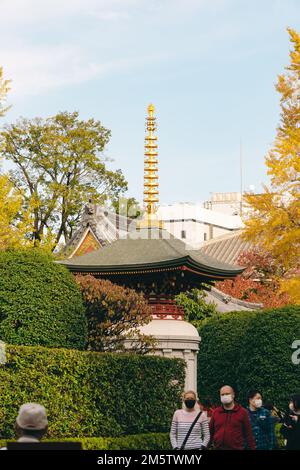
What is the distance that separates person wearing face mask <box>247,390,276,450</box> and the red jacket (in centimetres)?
155

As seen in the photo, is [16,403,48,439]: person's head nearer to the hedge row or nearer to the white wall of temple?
the hedge row

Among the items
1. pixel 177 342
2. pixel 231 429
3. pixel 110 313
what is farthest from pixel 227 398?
pixel 177 342

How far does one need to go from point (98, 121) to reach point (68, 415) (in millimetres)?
32638

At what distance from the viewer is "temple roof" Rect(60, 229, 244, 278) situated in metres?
30.2

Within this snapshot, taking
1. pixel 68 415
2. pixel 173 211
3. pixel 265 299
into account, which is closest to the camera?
pixel 68 415

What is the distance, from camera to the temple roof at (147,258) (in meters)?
30.2

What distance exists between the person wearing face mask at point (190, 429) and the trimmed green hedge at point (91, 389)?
6028 mm

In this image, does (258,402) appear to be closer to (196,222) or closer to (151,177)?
(151,177)

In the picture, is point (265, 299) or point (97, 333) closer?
point (97, 333)
